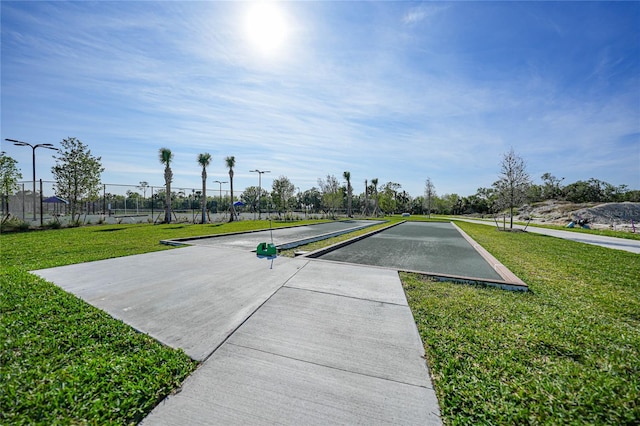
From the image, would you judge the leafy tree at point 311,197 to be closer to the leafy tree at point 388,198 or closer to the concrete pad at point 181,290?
the leafy tree at point 388,198

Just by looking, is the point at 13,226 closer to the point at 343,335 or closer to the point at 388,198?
the point at 343,335

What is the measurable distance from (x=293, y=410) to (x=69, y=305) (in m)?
3.54

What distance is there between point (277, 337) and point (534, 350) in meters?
2.77

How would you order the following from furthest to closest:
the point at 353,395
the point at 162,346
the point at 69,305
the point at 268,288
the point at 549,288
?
the point at 549,288
the point at 268,288
the point at 69,305
the point at 162,346
the point at 353,395

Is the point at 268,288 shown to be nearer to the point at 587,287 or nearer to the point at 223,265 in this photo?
the point at 223,265

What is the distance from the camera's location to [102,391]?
6.43ft

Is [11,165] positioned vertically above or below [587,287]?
above

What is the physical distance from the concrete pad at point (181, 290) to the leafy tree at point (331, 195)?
29658 mm

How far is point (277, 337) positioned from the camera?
2936 millimetres

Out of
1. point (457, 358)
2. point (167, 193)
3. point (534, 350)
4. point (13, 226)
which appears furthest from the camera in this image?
point (167, 193)

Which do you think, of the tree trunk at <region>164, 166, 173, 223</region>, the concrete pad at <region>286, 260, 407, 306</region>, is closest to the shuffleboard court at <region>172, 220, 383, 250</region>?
the concrete pad at <region>286, 260, 407, 306</region>

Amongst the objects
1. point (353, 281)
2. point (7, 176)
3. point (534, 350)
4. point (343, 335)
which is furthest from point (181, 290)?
point (7, 176)

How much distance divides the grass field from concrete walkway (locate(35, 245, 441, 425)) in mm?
220

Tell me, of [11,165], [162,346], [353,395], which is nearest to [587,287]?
[353,395]
